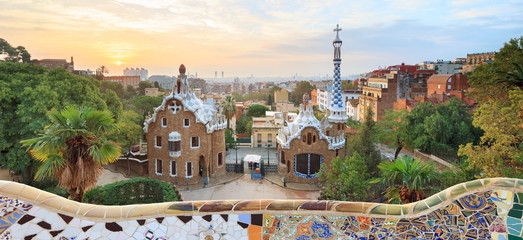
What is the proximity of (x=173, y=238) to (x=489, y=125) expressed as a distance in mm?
12561

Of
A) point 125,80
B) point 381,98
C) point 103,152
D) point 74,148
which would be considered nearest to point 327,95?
point 381,98

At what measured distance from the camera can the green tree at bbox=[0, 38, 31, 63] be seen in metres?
37.0

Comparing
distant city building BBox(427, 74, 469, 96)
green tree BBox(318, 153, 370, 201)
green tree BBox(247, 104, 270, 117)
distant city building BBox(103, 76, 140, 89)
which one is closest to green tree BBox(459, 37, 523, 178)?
green tree BBox(318, 153, 370, 201)

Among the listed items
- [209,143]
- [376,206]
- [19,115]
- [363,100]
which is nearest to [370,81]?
[363,100]

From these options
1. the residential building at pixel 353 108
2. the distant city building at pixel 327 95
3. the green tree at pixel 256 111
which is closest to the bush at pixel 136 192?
the green tree at pixel 256 111

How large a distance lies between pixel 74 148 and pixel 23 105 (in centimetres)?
939

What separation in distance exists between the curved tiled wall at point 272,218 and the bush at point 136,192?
418 inches

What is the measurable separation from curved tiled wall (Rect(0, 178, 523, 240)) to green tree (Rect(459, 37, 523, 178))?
27.6 feet

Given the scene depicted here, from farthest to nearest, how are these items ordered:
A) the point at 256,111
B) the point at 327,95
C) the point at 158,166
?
the point at 327,95
the point at 256,111
the point at 158,166

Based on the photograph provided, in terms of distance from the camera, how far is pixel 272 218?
4699 millimetres

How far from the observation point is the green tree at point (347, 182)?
51.1ft

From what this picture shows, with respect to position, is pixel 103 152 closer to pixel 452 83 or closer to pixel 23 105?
pixel 23 105

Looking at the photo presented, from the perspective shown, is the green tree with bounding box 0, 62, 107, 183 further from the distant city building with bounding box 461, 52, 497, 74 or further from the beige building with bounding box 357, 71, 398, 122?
the distant city building with bounding box 461, 52, 497, 74

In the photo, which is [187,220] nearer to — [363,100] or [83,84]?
[83,84]
